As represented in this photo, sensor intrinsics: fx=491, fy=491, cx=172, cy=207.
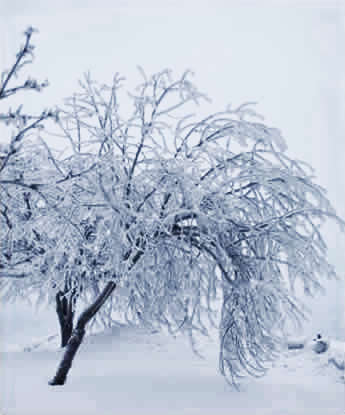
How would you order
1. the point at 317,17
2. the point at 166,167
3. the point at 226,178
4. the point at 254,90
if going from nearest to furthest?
the point at 166,167 < the point at 226,178 < the point at 317,17 < the point at 254,90

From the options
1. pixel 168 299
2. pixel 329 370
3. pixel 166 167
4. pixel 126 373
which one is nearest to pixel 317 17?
pixel 166 167

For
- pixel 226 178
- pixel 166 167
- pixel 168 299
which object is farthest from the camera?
pixel 168 299

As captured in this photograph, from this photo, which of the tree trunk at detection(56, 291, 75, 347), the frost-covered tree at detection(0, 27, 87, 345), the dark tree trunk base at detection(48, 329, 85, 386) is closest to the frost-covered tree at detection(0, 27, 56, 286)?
the frost-covered tree at detection(0, 27, 87, 345)

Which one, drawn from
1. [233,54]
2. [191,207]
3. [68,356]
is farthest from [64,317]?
[233,54]

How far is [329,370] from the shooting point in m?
2.50

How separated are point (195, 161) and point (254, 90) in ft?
2.68

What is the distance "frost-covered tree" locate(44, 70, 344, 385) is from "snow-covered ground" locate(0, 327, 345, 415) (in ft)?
0.42

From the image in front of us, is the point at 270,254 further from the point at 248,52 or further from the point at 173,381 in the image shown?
the point at 248,52

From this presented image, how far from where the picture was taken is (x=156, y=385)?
7.19 feet

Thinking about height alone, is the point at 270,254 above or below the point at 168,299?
above

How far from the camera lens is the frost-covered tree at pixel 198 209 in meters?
2.07

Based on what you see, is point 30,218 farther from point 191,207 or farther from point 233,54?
point 233,54

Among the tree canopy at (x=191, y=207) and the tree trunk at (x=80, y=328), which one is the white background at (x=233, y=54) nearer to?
the tree canopy at (x=191, y=207)

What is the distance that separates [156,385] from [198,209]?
0.82 metres
